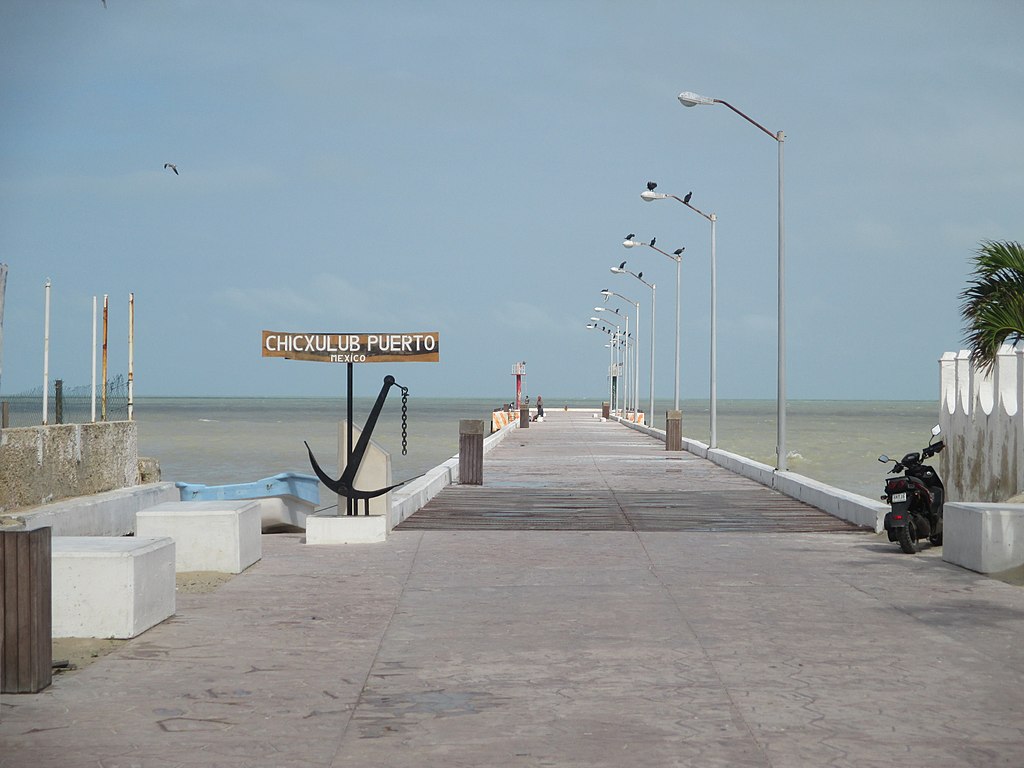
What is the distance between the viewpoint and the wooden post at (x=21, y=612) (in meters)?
8.00

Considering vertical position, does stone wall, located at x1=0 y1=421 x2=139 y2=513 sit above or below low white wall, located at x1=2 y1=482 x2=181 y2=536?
above

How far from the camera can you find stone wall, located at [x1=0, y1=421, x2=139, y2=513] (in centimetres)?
1703

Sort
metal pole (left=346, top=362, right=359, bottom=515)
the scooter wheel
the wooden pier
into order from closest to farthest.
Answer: the scooter wheel < metal pole (left=346, top=362, right=359, bottom=515) < the wooden pier

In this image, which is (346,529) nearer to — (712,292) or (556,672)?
(556,672)

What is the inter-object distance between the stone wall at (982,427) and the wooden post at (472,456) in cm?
944

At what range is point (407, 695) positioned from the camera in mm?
8125

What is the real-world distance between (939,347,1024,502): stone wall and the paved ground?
592 centimetres

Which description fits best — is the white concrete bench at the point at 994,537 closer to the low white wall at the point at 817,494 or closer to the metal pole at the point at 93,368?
the low white wall at the point at 817,494

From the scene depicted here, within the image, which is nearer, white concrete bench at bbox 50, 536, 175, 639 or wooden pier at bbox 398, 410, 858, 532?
white concrete bench at bbox 50, 536, 175, 639

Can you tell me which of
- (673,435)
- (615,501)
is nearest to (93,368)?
(615,501)

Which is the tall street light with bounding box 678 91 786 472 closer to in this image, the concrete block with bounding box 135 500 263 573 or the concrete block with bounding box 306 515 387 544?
the concrete block with bounding box 306 515 387 544

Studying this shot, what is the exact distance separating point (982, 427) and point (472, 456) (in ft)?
35.4

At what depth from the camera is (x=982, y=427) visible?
21797mm

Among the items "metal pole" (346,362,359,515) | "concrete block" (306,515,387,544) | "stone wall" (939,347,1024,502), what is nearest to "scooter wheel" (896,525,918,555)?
"stone wall" (939,347,1024,502)
